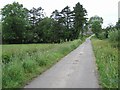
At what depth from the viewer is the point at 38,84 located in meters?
11.4

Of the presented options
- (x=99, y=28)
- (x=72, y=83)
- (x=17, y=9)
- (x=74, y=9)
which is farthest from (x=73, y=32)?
(x=72, y=83)

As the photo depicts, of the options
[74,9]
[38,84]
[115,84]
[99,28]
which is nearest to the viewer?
[115,84]

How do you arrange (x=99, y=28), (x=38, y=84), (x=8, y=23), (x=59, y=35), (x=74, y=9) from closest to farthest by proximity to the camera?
(x=38, y=84) < (x=8, y=23) < (x=59, y=35) < (x=74, y=9) < (x=99, y=28)

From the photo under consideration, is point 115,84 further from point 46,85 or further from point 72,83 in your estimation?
point 46,85

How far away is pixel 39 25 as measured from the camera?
8925 centimetres

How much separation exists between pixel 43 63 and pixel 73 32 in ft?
237

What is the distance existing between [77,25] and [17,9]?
20548 mm

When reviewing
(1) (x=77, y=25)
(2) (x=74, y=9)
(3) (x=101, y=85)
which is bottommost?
(3) (x=101, y=85)

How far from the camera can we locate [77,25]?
90.4m

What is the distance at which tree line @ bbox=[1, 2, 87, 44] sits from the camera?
267ft

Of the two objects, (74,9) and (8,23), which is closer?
(8,23)

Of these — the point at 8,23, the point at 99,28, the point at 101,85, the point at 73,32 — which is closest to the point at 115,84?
the point at 101,85

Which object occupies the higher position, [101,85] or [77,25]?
[77,25]

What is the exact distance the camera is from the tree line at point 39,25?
81.2m
